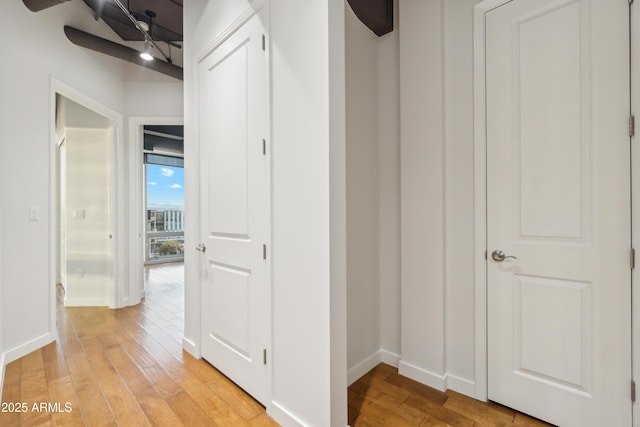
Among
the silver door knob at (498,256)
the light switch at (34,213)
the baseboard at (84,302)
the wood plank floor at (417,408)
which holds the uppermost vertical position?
the light switch at (34,213)

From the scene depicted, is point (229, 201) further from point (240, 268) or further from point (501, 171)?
point (501, 171)

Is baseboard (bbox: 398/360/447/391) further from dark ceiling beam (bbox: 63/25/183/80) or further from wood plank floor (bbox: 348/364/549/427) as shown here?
dark ceiling beam (bbox: 63/25/183/80)

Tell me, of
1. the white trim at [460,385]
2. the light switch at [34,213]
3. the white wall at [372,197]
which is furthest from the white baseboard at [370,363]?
the light switch at [34,213]

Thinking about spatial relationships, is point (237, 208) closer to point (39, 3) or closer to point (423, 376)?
point (423, 376)

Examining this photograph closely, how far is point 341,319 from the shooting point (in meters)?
1.46

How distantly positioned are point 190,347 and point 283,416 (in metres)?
1.24

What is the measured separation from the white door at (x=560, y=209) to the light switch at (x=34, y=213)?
366 centimetres

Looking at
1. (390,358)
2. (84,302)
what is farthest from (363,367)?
(84,302)

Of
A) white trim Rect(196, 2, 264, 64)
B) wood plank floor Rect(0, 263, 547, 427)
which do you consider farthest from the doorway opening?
white trim Rect(196, 2, 264, 64)

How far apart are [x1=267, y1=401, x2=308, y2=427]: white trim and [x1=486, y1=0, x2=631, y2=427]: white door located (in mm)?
1186

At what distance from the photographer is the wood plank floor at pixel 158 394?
1.64 m

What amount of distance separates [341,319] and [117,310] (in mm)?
3416

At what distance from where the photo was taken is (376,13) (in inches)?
85.9

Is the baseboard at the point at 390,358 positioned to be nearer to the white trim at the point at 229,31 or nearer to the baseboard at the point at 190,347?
the baseboard at the point at 190,347
